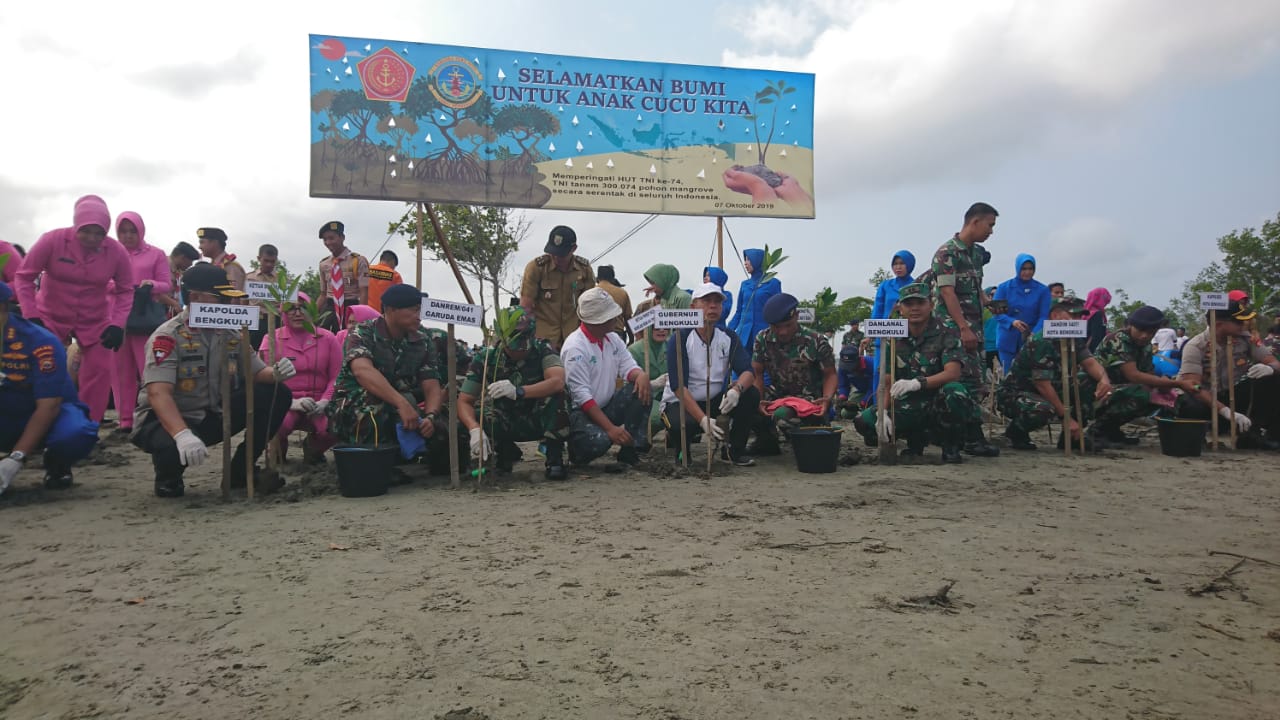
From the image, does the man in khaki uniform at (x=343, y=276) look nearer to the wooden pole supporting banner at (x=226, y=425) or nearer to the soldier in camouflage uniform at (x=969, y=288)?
the wooden pole supporting banner at (x=226, y=425)

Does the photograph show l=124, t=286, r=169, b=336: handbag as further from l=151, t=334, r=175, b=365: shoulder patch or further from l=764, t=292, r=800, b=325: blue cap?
l=764, t=292, r=800, b=325: blue cap

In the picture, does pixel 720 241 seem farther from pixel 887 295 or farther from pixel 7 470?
pixel 7 470

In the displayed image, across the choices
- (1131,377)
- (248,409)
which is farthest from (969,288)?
(248,409)

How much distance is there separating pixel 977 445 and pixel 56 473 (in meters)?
6.31

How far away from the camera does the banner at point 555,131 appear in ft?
25.5

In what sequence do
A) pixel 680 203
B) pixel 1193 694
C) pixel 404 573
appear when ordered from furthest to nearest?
1. pixel 680 203
2. pixel 404 573
3. pixel 1193 694

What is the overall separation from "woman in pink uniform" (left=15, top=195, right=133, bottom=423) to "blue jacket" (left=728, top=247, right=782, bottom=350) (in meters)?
5.42

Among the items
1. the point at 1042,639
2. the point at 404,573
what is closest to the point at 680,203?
the point at 404,573

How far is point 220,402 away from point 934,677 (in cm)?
432

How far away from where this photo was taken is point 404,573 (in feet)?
9.69

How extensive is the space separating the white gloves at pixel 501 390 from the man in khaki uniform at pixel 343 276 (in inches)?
132

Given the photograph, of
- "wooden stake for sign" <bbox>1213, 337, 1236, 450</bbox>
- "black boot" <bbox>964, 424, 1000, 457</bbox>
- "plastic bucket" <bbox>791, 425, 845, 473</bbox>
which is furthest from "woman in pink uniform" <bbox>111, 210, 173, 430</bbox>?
"wooden stake for sign" <bbox>1213, 337, 1236, 450</bbox>

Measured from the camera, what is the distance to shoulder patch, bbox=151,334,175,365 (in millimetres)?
4266

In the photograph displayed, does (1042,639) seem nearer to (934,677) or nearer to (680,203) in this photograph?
(934,677)
